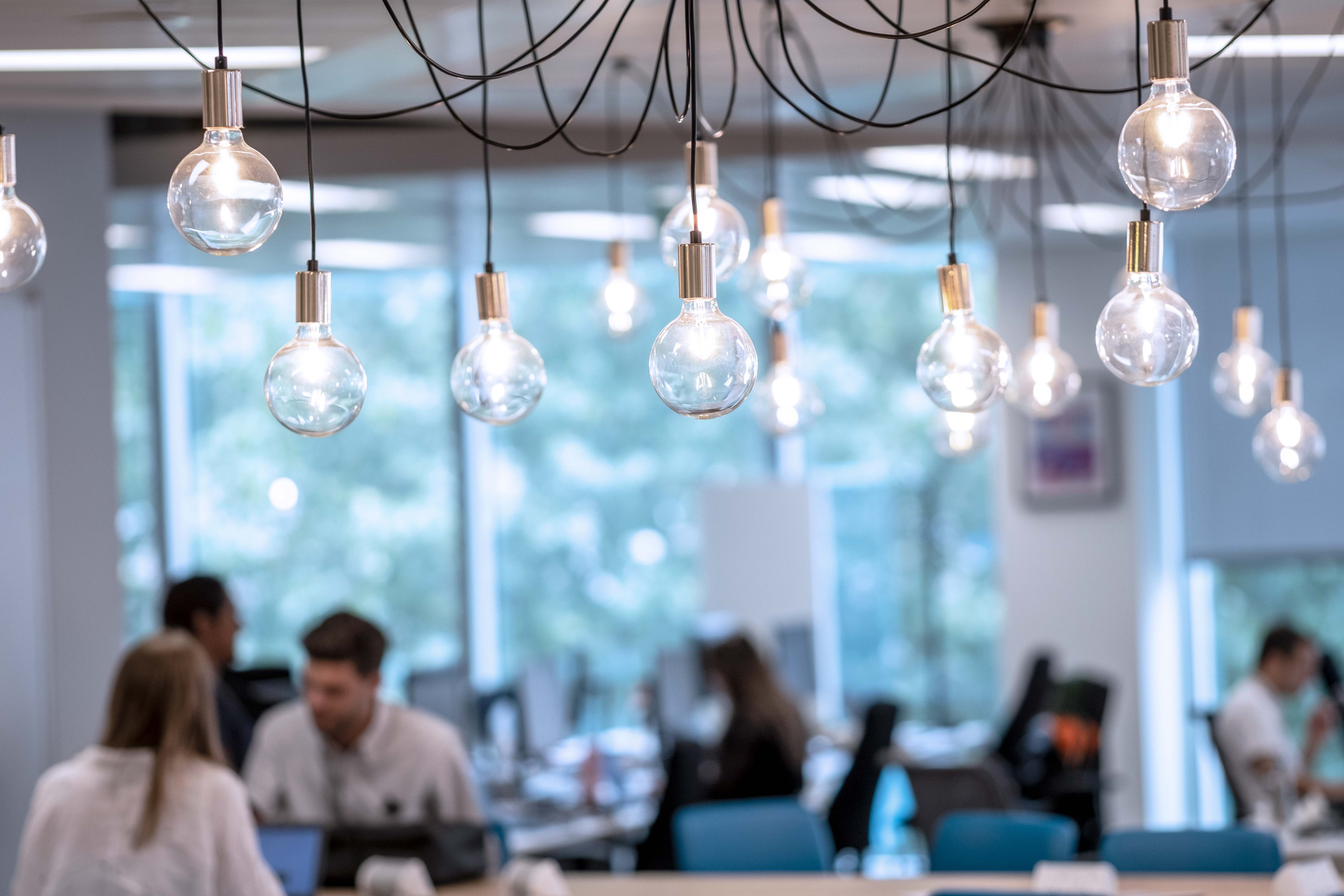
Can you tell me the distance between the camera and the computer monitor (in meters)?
3.76

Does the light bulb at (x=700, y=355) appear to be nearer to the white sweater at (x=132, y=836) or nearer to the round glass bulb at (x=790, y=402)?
the white sweater at (x=132, y=836)

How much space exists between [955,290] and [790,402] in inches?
48.3

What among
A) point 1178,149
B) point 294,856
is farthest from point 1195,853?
point 1178,149

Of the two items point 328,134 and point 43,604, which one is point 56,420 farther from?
point 328,134

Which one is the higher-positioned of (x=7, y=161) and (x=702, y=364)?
(x=7, y=161)

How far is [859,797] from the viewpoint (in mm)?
6199

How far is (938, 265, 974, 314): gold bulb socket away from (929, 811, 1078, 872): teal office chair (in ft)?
7.26

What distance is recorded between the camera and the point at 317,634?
421 centimetres

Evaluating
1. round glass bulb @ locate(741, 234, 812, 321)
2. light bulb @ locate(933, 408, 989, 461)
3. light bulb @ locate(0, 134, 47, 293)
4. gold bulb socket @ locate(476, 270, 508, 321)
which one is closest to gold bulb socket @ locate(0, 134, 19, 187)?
light bulb @ locate(0, 134, 47, 293)

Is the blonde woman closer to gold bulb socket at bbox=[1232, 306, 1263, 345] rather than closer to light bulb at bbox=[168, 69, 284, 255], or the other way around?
light bulb at bbox=[168, 69, 284, 255]

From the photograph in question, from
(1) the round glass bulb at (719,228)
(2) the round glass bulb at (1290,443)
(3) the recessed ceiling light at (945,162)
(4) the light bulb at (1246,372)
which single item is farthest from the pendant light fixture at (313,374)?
(3) the recessed ceiling light at (945,162)

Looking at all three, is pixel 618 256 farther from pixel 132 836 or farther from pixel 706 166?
pixel 132 836

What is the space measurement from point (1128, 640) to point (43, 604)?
582 cm

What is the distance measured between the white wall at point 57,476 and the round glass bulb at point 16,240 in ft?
7.67
